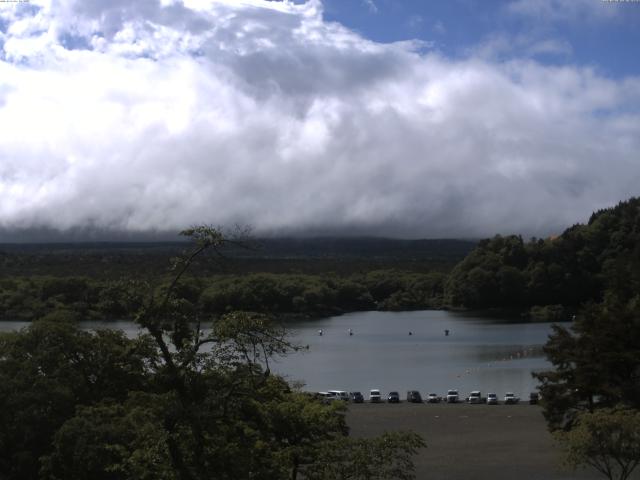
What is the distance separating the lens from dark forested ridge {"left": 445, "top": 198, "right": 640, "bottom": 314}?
363 ft

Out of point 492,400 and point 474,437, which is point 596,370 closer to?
point 474,437

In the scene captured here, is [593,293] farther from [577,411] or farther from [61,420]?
[61,420]

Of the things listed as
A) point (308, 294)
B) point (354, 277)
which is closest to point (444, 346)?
point (308, 294)

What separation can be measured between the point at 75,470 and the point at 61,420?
8.62 feet

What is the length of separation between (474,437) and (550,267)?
3330 inches

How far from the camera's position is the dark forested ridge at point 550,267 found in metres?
111

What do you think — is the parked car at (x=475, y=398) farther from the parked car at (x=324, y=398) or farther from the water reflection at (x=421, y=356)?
the parked car at (x=324, y=398)

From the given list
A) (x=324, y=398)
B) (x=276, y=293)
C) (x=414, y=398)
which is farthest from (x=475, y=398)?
(x=276, y=293)

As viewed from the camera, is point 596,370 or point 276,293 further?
point 276,293

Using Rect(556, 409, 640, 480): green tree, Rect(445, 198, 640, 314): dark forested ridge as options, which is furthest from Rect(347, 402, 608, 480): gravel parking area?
Rect(445, 198, 640, 314): dark forested ridge

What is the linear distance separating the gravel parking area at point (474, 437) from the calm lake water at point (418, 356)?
8303mm

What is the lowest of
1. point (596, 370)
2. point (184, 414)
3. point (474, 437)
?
point (474, 437)

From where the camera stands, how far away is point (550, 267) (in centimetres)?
11131

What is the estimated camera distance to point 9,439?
1841cm
